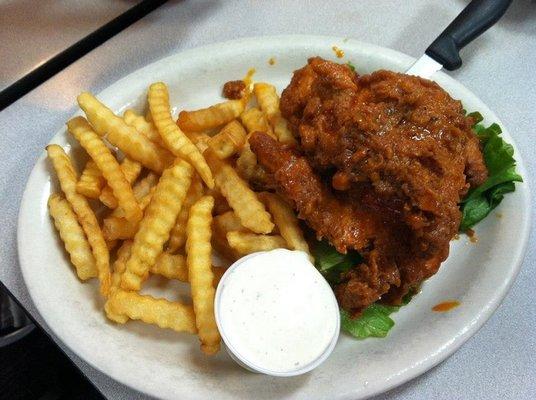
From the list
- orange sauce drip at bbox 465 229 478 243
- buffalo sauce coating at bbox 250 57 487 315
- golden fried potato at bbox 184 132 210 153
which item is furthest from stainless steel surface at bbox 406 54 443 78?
golden fried potato at bbox 184 132 210 153

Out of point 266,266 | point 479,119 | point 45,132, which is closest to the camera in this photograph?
point 266,266

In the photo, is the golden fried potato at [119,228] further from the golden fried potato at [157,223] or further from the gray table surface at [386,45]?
the gray table surface at [386,45]

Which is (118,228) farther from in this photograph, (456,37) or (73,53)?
(456,37)

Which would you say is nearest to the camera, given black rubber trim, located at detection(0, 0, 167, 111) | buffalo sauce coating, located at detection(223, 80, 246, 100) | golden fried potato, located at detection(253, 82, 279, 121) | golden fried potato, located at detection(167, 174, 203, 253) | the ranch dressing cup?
the ranch dressing cup

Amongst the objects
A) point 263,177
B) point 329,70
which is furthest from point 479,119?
point 263,177

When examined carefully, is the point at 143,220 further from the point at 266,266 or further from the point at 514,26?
the point at 514,26

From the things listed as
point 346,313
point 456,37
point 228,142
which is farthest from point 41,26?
point 346,313

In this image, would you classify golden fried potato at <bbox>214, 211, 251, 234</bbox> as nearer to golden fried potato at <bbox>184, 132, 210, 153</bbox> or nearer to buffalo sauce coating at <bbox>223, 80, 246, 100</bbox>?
golden fried potato at <bbox>184, 132, 210, 153</bbox>
